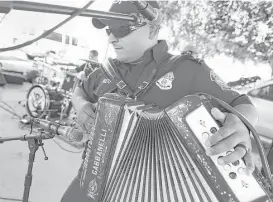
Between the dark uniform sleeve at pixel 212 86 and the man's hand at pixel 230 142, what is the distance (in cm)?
28

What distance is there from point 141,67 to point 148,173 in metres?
0.52

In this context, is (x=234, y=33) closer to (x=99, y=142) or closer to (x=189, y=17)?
(x=189, y=17)

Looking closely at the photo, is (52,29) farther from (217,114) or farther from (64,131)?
(64,131)

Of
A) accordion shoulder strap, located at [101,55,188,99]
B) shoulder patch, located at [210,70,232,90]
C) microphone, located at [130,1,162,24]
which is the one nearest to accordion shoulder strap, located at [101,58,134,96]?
accordion shoulder strap, located at [101,55,188,99]

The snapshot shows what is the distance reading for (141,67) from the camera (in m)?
1.42

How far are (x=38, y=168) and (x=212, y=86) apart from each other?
9.56ft

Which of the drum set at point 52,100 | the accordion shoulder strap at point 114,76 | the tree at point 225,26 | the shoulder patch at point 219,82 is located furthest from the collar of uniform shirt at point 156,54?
the tree at point 225,26

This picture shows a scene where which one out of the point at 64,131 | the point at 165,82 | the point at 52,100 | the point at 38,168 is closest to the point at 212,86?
the point at 165,82

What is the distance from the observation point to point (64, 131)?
4.10 feet

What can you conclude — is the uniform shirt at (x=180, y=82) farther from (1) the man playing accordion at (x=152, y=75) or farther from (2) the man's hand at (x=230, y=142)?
(2) the man's hand at (x=230, y=142)

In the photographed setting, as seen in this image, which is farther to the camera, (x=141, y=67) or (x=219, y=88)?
(x=141, y=67)

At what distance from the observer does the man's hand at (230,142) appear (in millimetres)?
920

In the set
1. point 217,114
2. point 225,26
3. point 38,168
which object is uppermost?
point 225,26

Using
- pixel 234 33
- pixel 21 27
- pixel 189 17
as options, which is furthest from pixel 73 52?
pixel 21 27
